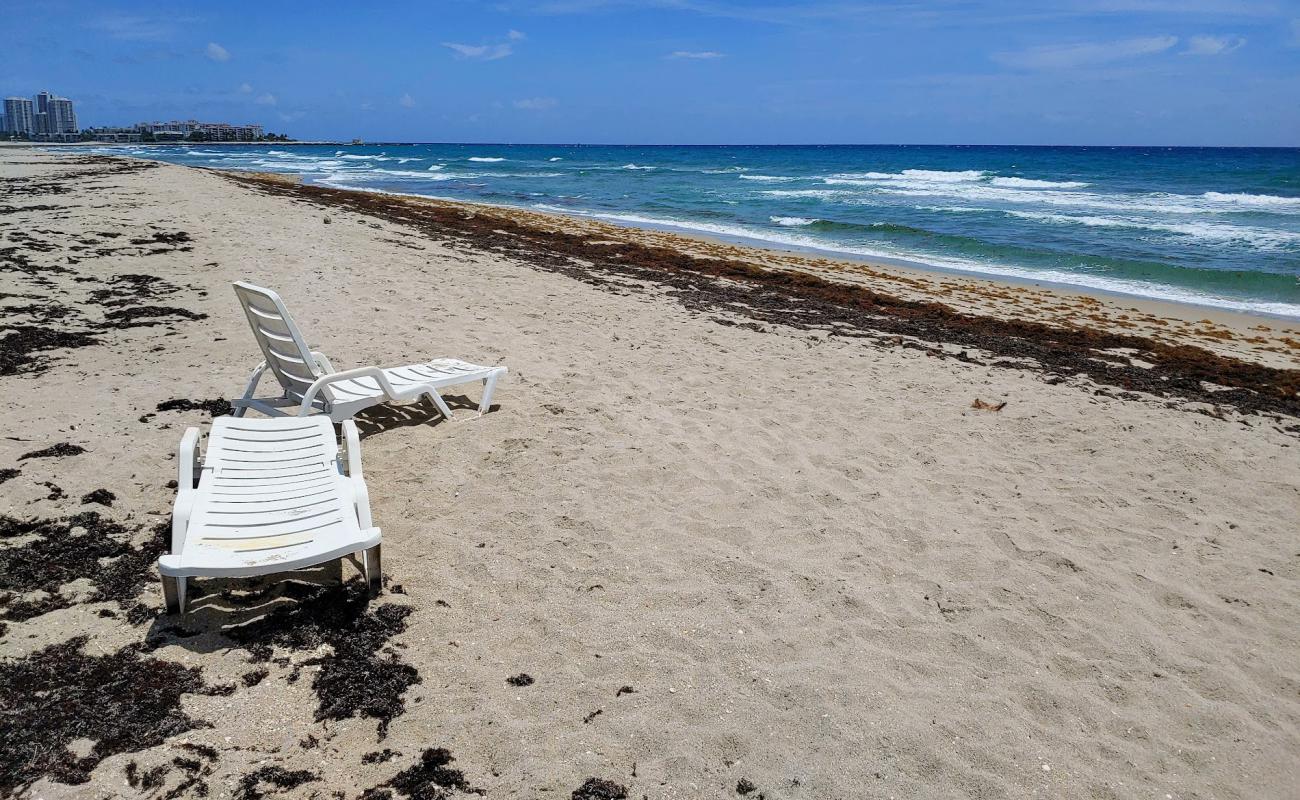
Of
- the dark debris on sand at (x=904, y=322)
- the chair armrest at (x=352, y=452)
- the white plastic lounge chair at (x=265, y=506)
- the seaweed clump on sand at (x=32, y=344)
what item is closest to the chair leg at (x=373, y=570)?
the white plastic lounge chair at (x=265, y=506)

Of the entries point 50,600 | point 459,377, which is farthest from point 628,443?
point 50,600

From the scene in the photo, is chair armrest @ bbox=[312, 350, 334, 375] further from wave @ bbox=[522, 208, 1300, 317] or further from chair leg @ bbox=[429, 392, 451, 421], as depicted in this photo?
wave @ bbox=[522, 208, 1300, 317]

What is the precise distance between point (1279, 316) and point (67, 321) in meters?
15.8

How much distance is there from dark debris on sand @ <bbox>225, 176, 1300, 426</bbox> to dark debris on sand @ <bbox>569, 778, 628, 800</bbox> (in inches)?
248

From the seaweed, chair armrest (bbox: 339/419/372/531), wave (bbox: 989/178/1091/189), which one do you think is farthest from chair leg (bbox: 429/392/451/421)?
wave (bbox: 989/178/1091/189)

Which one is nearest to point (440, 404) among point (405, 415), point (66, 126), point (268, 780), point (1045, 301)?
point (405, 415)

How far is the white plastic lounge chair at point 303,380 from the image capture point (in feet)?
15.0

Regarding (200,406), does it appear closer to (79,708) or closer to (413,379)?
(413,379)

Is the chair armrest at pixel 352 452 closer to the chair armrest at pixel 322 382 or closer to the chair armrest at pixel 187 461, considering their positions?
the chair armrest at pixel 187 461

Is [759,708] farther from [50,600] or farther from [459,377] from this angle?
[459,377]

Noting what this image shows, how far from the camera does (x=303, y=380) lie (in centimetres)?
477

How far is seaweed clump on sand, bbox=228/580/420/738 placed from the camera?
275 cm

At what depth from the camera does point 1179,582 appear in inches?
149

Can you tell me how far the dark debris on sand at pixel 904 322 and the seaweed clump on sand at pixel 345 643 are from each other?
6.14 metres
